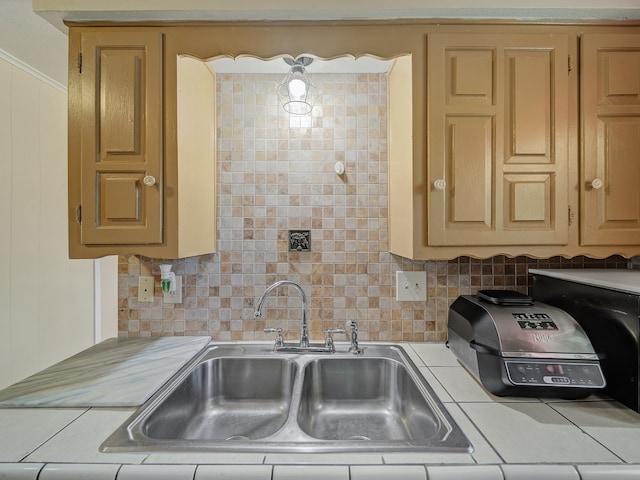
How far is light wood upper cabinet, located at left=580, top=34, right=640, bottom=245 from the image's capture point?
1099 millimetres

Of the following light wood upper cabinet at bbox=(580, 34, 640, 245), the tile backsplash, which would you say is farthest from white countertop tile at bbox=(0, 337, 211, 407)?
light wood upper cabinet at bbox=(580, 34, 640, 245)

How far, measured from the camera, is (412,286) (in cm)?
144

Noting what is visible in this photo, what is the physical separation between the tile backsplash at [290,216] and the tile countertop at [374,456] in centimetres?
60

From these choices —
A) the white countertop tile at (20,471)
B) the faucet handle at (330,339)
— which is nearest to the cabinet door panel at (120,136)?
the white countertop tile at (20,471)

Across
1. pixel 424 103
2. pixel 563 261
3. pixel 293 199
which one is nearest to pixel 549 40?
pixel 424 103

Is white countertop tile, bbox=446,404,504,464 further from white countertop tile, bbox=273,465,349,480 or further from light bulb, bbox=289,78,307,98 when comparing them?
light bulb, bbox=289,78,307,98

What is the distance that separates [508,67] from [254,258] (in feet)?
3.88

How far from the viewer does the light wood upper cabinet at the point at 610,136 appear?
1.10 metres

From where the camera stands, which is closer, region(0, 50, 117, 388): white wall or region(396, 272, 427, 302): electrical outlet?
region(396, 272, 427, 302): electrical outlet

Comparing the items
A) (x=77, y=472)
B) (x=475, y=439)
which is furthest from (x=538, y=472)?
(x=77, y=472)

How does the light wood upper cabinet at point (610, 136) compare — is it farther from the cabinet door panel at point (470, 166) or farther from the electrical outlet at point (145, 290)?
the electrical outlet at point (145, 290)

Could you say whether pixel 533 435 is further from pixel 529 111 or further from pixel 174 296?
pixel 174 296

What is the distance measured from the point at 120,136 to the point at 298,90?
66 centimetres

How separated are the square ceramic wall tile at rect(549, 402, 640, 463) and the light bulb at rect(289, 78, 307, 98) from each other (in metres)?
1.33
